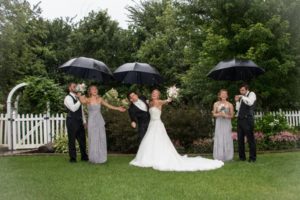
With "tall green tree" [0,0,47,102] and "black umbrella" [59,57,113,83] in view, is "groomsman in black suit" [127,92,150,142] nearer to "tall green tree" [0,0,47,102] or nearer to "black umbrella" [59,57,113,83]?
"black umbrella" [59,57,113,83]

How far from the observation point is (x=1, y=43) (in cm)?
1819

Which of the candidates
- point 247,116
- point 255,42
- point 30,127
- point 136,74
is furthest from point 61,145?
point 255,42

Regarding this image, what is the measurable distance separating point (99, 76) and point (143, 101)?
51.0 inches

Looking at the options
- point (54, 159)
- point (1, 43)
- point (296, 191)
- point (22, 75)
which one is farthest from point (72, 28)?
point (296, 191)

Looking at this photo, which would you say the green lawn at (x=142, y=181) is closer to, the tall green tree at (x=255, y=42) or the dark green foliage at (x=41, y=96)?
the dark green foliage at (x=41, y=96)

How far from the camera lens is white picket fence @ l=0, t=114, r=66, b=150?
1495cm

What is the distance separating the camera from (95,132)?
36.9 feet

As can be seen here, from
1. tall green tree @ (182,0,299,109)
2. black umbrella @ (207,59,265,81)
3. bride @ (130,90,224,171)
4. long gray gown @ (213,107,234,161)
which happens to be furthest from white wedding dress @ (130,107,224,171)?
tall green tree @ (182,0,299,109)

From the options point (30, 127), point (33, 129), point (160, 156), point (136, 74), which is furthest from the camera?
point (30, 127)

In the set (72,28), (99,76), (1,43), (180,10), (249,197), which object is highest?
(72,28)

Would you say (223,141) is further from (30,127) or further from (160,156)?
(30,127)

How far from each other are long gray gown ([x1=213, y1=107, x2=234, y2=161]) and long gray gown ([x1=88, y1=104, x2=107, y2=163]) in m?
2.77

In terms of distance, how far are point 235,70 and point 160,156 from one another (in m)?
3.05

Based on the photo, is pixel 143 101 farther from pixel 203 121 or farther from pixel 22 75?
pixel 22 75
